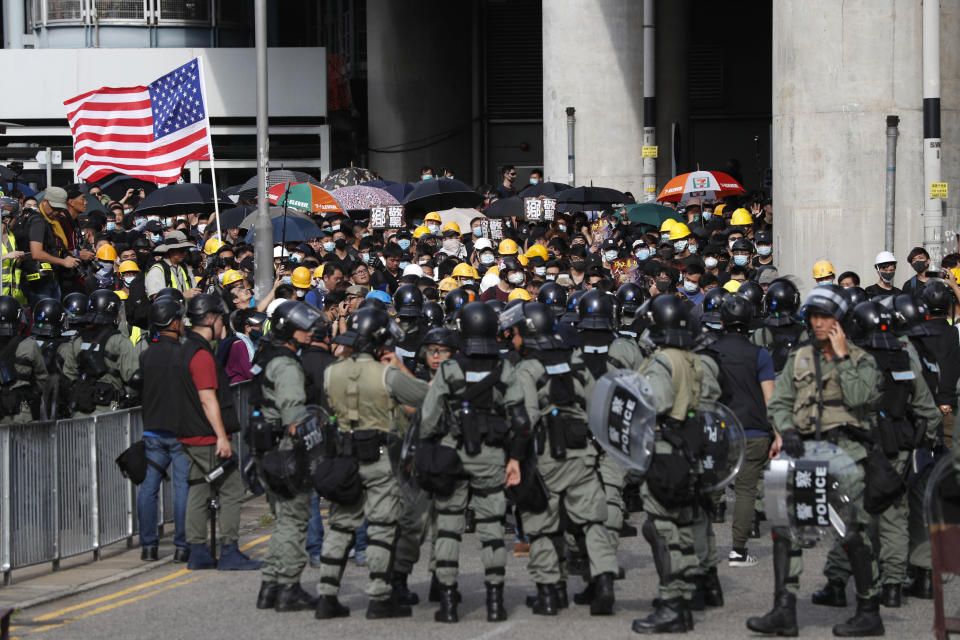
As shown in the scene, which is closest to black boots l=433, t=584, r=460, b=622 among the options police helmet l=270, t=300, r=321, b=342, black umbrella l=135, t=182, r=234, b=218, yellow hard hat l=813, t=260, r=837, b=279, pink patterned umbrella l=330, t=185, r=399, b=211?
police helmet l=270, t=300, r=321, b=342

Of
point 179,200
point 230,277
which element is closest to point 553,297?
point 230,277

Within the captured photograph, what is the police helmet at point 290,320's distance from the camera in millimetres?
10242

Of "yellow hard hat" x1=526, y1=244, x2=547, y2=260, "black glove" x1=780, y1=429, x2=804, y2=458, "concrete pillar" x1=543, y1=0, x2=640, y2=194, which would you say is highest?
"concrete pillar" x1=543, y1=0, x2=640, y2=194

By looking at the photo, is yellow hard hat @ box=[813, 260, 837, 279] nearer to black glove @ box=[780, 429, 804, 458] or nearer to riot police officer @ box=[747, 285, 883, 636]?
riot police officer @ box=[747, 285, 883, 636]

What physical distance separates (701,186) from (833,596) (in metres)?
16.2

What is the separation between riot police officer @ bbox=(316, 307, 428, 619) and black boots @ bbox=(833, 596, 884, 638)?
273 centimetres

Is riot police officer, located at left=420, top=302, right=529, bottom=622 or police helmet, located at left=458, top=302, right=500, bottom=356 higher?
police helmet, located at left=458, top=302, right=500, bottom=356

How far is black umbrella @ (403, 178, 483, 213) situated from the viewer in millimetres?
25453

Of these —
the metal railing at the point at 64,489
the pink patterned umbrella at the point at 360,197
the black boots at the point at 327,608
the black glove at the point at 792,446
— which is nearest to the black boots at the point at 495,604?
the black boots at the point at 327,608

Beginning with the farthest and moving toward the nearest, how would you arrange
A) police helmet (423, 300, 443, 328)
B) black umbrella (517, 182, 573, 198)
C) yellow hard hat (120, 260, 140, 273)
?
black umbrella (517, 182, 573, 198), yellow hard hat (120, 260, 140, 273), police helmet (423, 300, 443, 328)

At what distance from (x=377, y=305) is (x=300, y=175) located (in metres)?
16.3

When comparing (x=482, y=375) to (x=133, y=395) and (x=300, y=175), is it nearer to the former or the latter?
(x=133, y=395)

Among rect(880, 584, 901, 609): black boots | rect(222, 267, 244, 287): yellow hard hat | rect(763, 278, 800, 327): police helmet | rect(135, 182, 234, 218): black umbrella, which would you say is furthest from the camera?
rect(135, 182, 234, 218): black umbrella

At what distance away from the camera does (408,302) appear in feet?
41.1
